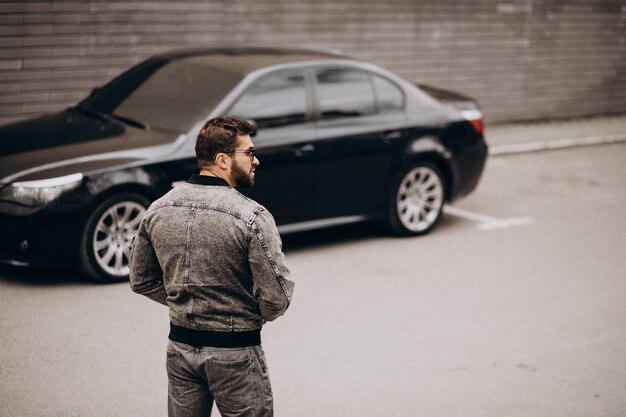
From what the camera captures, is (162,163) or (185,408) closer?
(185,408)

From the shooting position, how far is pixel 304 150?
7.69 m

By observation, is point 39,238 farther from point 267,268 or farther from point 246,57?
point 267,268

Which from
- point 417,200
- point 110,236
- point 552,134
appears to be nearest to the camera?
point 110,236

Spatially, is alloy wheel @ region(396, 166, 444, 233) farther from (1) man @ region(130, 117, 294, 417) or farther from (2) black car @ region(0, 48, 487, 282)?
(1) man @ region(130, 117, 294, 417)

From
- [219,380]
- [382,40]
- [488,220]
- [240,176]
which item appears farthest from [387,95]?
[219,380]

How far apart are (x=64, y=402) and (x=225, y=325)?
7.04ft

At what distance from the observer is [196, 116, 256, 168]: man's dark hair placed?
328 cm

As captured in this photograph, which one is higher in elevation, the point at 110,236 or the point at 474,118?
the point at 474,118

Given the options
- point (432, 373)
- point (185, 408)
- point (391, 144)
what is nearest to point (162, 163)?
point (391, 144)

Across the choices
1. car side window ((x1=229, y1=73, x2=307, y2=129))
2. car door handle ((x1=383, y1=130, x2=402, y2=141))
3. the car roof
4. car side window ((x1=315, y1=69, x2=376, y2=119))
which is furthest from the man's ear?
car door handle ((x1=383, y1=130, x2=402, y2=141))

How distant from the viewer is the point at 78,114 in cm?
802

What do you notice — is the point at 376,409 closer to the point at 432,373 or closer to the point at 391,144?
the point at 432,373

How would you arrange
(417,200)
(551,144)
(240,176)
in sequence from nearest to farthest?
(240,176) → (417,200) → (551,144)

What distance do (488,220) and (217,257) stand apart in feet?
21.0
